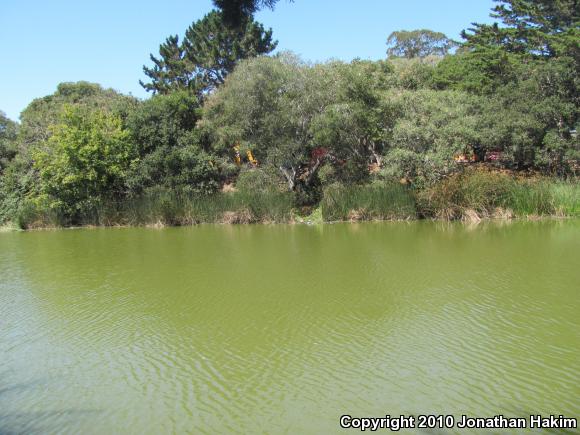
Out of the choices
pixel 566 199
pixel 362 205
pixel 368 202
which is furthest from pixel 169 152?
pixel 566 199

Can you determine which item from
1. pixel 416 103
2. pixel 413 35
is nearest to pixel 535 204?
pixel 416 103

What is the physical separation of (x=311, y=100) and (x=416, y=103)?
12.2 ft

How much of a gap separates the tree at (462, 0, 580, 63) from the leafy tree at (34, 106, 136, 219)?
1574 centimetres

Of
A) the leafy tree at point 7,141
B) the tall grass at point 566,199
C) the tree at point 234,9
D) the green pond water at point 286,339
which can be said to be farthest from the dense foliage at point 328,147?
the tree at point 234,9

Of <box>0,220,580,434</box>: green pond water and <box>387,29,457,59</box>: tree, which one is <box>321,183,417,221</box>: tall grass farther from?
<box>387,29,457,59</box>: tree

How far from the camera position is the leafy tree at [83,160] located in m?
19.4

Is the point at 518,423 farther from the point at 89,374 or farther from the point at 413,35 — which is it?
the point at 413,35

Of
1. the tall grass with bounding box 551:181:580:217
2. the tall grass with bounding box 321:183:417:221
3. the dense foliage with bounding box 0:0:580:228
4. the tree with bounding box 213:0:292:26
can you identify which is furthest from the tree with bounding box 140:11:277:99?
the tree with bounding box 213:0:292:26

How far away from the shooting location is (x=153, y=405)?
4.63m

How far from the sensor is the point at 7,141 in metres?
24.5

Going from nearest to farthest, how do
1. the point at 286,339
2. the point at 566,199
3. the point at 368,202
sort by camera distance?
the point at 286,339 < the point at 566,199 < the point at 368,202

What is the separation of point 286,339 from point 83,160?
1560cm

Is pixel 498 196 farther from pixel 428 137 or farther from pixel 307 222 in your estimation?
pixel 307 222

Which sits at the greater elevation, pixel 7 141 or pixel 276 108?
pixel 276 108
